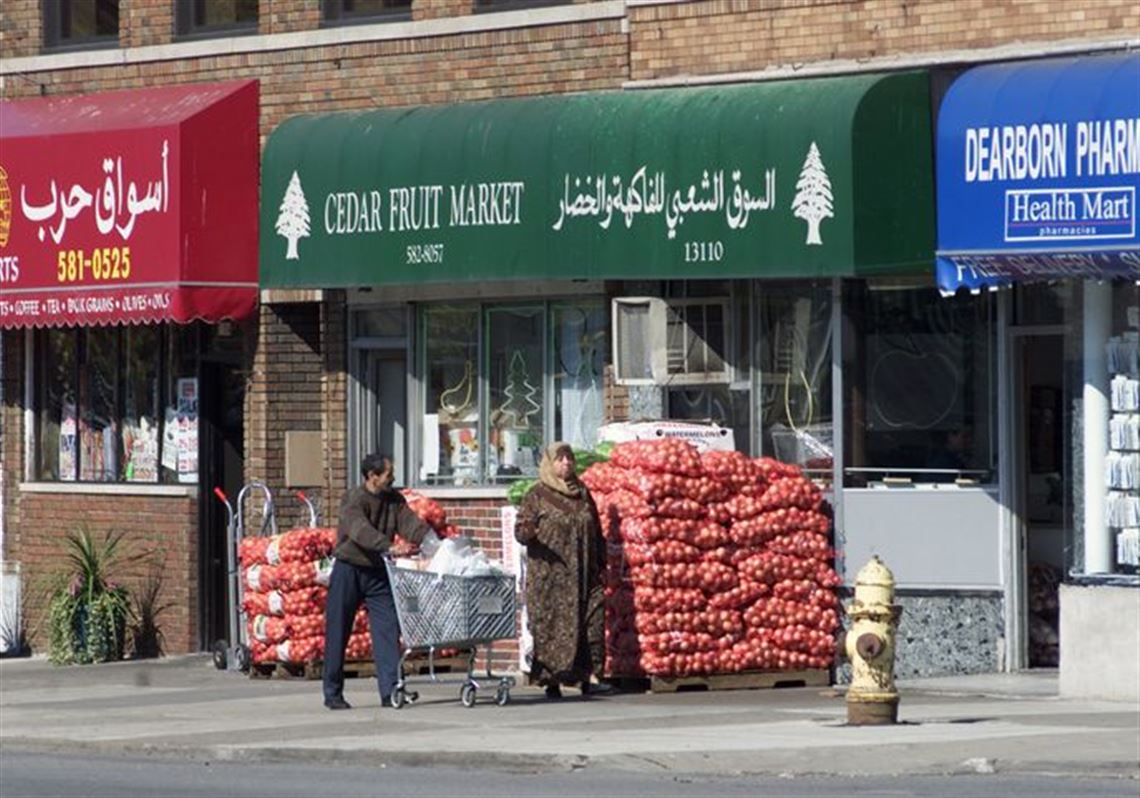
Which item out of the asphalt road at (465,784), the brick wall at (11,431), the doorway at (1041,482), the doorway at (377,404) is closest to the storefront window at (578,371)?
the doorway at (377,404)

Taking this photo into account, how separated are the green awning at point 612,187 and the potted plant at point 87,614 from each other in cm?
333

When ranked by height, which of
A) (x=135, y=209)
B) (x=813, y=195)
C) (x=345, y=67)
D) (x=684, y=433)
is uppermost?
(x=345, y=67)

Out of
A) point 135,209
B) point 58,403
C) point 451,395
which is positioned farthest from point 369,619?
point 58,403

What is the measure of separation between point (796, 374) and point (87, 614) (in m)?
7.18

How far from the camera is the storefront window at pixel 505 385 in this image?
2197 cm

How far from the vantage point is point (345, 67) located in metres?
A: 23.0

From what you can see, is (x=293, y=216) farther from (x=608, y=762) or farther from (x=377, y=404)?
(x=608, y=762)

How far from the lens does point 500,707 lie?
1886 centimetres

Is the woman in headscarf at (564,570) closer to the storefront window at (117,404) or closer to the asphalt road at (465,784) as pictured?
the asphalt road at (465,784)

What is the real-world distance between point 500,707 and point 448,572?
39.8 inches

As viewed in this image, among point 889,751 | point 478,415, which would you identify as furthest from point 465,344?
point 889,751

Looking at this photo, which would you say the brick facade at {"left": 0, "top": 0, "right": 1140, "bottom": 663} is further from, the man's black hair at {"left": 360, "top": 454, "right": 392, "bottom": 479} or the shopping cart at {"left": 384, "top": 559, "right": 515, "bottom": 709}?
the shopping cart at {"left": 384, "top": 559, "right": 515, "bottom": 709}

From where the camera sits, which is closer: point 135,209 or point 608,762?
point 608,762

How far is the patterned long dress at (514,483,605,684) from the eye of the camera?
62.7ft
